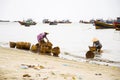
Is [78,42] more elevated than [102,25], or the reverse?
[102,25]

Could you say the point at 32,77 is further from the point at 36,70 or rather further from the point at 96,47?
the point at 96,47

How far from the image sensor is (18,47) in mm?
Answer: 17641

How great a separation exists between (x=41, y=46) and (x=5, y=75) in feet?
24.3

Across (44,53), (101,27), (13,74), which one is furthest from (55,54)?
(101,27)

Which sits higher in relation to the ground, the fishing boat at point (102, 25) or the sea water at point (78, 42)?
the fishing boat at point (102, 25)

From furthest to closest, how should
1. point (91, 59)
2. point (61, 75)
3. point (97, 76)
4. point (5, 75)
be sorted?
Answer: point (91, 59), point (97, 76), point (61, 75), point (5, 75)

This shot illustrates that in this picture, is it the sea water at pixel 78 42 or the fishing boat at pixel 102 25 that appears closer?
the sea water at pixel 78 42

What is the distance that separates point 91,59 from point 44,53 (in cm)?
287

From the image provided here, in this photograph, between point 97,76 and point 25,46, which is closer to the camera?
point 97,76

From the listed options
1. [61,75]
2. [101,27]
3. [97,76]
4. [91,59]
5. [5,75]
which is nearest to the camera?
[5,75]

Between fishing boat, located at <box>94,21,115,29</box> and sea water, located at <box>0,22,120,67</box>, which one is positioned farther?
fishing boat, located at <box>94,21,115,29</box>

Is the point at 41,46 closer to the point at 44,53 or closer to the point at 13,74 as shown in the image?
the point at 44,53

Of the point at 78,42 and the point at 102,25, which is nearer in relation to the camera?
the point at 78,42

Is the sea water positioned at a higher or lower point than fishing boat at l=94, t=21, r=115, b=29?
lower
